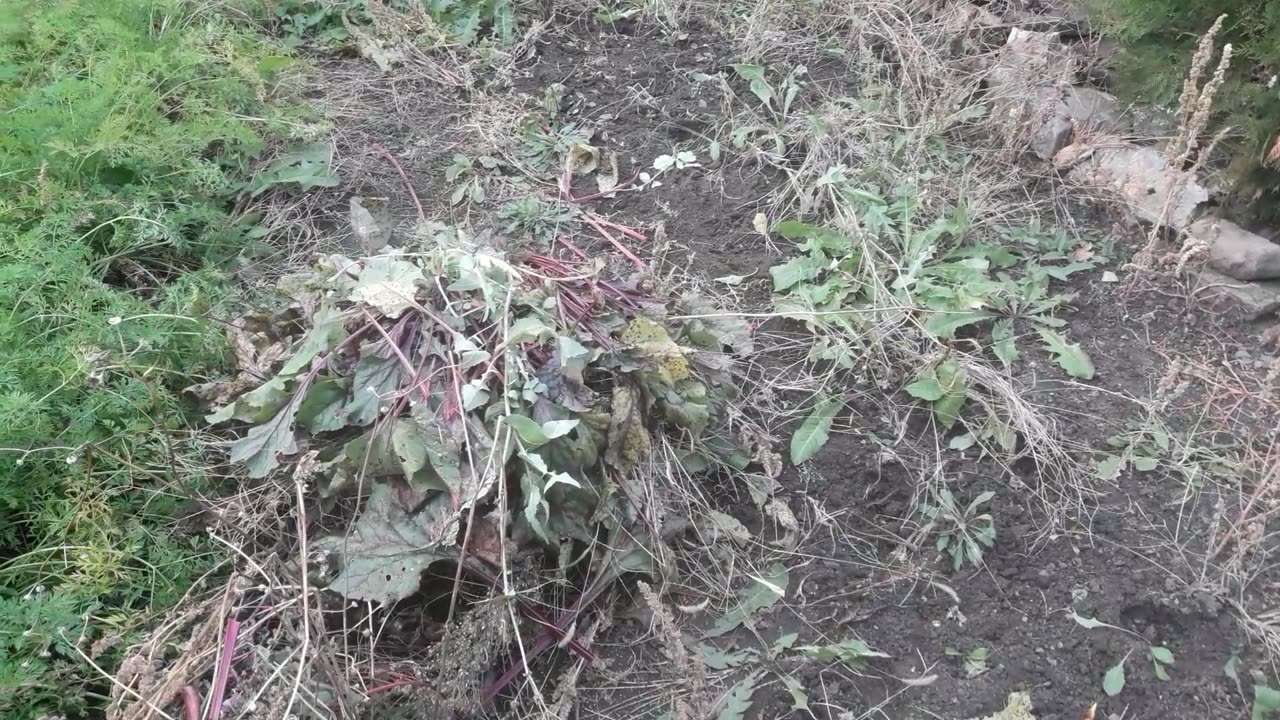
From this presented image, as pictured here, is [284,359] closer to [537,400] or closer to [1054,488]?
[537,400]

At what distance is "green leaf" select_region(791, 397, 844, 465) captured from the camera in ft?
7.79

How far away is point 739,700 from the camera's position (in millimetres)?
1891

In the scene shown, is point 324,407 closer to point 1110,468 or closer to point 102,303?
point 102,303

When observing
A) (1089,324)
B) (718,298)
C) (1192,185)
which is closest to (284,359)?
(718,298)

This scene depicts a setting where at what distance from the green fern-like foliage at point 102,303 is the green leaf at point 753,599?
4.02 ft

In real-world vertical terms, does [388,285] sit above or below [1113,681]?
above

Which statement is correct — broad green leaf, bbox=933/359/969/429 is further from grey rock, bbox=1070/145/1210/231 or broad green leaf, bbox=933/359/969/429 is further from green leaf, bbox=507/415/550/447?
green leaf, bbox=507/415/550/447

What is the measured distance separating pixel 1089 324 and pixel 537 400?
6.15 feet

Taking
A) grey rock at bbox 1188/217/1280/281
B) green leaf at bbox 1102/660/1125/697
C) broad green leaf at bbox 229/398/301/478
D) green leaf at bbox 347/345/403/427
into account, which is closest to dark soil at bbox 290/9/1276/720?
green leaf at bbox 1102/660/1125/697

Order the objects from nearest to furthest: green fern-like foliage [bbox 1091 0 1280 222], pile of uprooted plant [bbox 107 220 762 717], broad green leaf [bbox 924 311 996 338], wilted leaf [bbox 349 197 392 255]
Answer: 1. pile of uprooted plant [bbox 107 220 762 717]
2. wilted leaf [bbox 349 197 392 255]
3. broad green leaf [bbox 924 311 996 338]
4. green fern-like foliage [bbox 1091 0 1280 222]

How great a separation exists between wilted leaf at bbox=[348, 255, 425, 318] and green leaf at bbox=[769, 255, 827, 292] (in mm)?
1220

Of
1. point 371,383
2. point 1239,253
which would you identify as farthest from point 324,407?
point 1239,253

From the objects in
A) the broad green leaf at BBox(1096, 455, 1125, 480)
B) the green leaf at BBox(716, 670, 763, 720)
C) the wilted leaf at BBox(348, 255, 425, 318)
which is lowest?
the green leaf at BBox(716, 670, 763, 720)

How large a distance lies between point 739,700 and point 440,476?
841 millimetres
